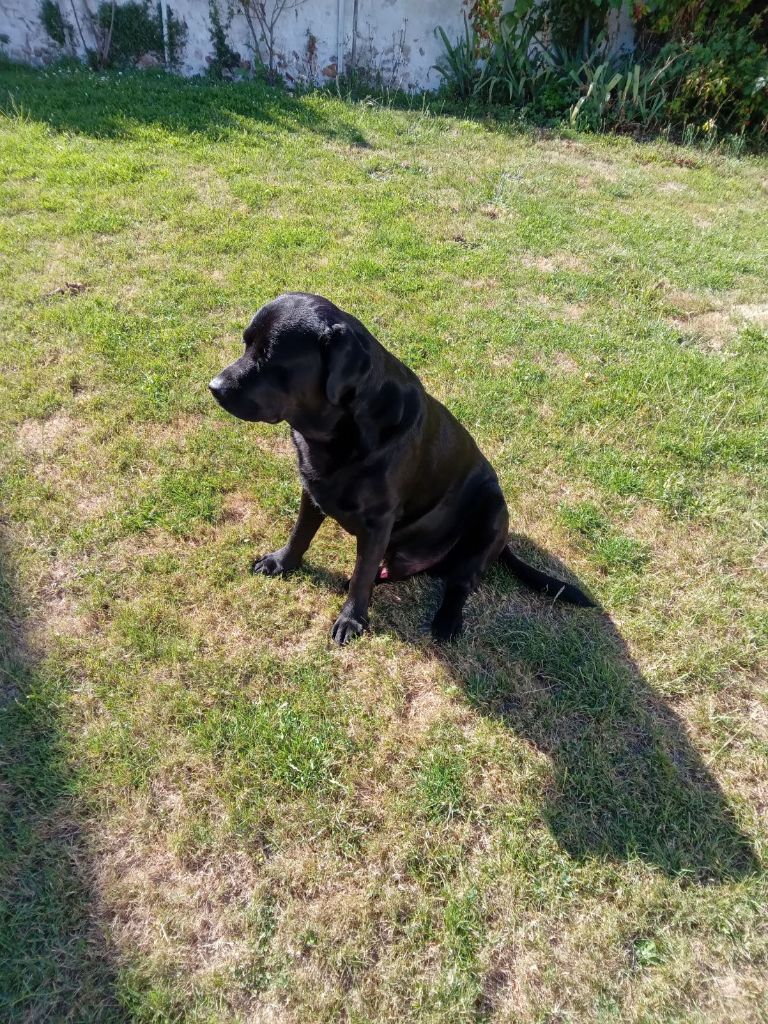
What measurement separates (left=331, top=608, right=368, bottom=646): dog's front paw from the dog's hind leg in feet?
1.13

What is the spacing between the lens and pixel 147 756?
7.29ft

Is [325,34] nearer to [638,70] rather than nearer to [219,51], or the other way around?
[219,51]

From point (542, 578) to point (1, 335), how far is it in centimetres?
377

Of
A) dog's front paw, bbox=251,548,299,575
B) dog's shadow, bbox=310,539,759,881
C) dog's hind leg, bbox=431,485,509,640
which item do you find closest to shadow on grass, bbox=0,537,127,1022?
dog's front paw, bbox=251,548,299,575

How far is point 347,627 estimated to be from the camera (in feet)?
8.73

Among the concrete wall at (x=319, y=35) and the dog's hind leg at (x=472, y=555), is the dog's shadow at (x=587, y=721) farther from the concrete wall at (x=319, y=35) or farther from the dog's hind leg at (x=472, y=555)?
the concrete wall at (x=319, y=35)

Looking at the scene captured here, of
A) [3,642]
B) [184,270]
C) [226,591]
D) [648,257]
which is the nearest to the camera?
[3,642]

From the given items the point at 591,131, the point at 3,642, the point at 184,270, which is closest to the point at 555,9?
the point at 591,131

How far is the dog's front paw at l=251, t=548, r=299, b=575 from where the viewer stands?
9.42ft

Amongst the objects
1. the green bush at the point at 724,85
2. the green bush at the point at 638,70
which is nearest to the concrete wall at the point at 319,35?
the green bush at the point at 638,70

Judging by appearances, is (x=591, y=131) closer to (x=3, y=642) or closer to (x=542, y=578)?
(x=542, y=578)

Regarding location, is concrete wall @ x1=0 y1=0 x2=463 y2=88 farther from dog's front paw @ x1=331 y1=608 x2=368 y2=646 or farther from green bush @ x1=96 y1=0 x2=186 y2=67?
dog's front paw @ x1=331 y1=608 x2=368 y2=646

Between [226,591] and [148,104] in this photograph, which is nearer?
[226,591]

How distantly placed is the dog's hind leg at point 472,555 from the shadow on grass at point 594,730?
0.10 metres
